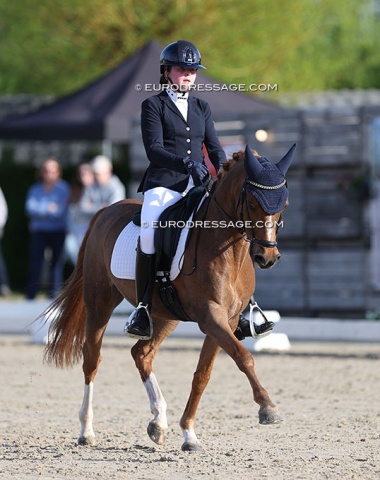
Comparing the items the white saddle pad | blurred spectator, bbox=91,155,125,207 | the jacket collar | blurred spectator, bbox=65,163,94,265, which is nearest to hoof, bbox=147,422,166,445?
the white saddle pad

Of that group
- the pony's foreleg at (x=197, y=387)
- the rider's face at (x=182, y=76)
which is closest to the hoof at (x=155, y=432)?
the pony's foreleg at (x=197, y=387)

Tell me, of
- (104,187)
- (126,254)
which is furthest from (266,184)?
(104,187)

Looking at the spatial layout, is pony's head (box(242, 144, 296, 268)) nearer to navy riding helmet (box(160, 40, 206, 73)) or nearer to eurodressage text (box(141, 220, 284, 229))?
eurodressage text (box(141, 220, 284, 229))

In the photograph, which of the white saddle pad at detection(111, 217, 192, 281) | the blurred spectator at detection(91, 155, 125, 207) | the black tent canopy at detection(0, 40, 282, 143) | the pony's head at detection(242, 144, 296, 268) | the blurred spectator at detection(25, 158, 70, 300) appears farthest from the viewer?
the blurred spectator at detection(25, 158, 70, 300)

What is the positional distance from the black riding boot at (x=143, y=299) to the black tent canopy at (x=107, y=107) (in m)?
8.45

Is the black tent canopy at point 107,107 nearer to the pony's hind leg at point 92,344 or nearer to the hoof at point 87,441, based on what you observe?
the pony's hind leg at point 92,344

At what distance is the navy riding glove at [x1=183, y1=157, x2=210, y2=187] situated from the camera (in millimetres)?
6945

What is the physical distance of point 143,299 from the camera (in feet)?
23.4

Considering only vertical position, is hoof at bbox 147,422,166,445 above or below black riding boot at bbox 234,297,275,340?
below

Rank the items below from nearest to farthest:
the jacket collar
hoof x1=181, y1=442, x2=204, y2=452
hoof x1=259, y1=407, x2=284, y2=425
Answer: hoof x1=259, y1=407, x2=284, y2=425 < hoof x1=181, y1=442, x2=204, y2=452 < the jacket collar

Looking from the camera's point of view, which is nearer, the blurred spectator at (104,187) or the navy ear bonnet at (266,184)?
the navy ear bonnet at (266,184)

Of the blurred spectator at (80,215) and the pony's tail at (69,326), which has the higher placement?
the blurred spectator at (80,215)

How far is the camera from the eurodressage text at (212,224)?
636 cm

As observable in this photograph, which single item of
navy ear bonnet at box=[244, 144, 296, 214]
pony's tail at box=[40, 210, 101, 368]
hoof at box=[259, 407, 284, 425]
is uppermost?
navy ear bonnet at box=[244, 144, 296, 214]
